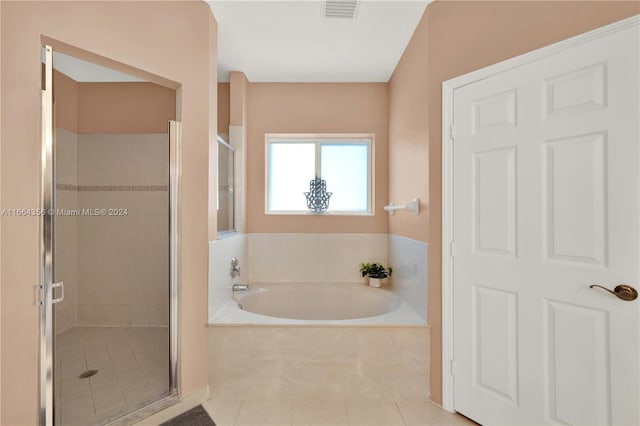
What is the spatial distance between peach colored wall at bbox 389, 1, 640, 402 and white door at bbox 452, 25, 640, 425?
114 millimetres

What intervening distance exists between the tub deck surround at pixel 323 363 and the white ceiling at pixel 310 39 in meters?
2.04

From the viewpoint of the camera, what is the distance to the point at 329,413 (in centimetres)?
192

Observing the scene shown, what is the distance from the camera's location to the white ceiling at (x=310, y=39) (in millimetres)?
2129

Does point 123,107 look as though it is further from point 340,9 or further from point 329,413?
point 329,413

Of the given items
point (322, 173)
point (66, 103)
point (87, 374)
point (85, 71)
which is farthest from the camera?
point (322, 173)

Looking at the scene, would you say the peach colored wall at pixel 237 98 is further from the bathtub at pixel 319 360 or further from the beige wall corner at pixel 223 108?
the bathtub at pixel 319 360

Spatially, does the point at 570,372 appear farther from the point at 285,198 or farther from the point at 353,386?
the point at 285,198

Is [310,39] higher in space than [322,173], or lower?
higher

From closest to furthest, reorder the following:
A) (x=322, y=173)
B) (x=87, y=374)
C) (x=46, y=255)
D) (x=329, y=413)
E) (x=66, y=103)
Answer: (x=46, y=255) → (x=329, y=413) → (x=87, y=374) → (x=66, y=103) → (x=322, y=173)

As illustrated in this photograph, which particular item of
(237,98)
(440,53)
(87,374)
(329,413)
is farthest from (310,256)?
(440,53)

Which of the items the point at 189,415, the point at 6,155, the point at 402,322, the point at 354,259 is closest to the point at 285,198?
the point at 354,259

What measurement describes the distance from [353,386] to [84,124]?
10.8 feet

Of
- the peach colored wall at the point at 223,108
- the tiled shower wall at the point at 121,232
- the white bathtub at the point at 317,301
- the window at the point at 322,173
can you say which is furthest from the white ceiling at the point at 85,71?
the white bathtub at the point at 317,301

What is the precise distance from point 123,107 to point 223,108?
948mm
